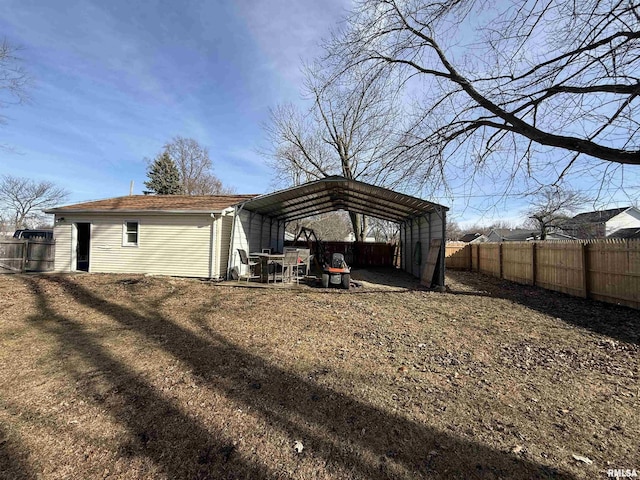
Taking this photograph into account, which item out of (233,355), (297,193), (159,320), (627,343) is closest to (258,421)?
(233,355)

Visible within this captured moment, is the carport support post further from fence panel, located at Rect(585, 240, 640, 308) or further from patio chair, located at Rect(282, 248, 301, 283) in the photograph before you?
patio chair, located at Rect(282, 248, 301, 283)

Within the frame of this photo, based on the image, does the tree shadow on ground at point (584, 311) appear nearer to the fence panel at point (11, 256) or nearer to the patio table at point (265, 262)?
the patio table at point (265, 262)

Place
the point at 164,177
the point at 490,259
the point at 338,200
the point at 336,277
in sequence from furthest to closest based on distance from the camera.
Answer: the point at 164,177 < the point at 490,259 < the point at 338,200 < the point at 336,277

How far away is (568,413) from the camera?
279cm

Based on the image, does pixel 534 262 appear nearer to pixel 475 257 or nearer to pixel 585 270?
pixel 585 270

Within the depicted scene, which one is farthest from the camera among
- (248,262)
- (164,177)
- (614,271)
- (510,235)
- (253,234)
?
(510,235)

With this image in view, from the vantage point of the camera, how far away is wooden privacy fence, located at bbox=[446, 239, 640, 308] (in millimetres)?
6980

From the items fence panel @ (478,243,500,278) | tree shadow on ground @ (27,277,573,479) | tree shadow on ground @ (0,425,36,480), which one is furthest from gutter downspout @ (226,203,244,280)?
fence panel @ (478,243,500,278)

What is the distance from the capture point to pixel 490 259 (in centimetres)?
1534

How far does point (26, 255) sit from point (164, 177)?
75.5ft

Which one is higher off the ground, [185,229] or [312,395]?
[185,229]

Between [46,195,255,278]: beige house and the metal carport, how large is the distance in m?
0.69

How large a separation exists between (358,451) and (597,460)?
1723 millimetres

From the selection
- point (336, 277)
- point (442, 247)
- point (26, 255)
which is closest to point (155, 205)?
point (26, 255)
